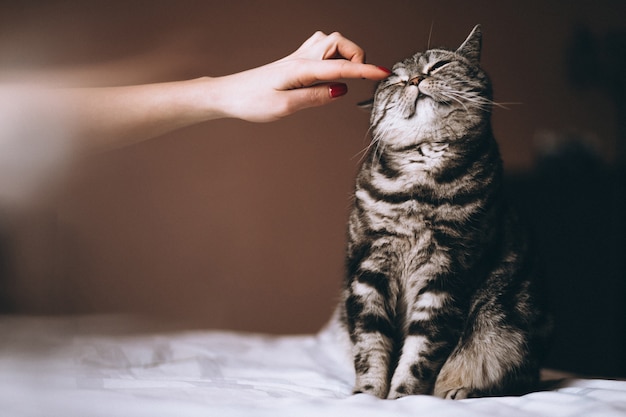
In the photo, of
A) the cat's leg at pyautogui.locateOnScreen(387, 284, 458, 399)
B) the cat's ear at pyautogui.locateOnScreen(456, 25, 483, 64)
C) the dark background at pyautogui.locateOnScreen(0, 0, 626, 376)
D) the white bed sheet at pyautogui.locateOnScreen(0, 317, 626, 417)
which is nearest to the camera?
the white bed sheet at pyautogui.locateOnScreen(0, 317, 626, 417)

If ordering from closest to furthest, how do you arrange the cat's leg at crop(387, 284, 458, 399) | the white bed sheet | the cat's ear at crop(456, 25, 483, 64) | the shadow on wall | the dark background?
the white bed sheet, the cat's leg at crop(387, 284, 458, 399), the cat's ear at crop(456, 25, 483, 64), the dark background, the shadow on wall

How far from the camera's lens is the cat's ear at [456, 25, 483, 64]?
1.00 m

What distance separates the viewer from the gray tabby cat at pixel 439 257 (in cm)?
90

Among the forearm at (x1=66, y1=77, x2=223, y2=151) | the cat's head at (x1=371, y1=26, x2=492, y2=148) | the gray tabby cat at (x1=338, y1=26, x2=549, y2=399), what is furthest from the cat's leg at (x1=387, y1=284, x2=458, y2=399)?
the forearm at (x1=66, y1=77, x2=223, y2=151)

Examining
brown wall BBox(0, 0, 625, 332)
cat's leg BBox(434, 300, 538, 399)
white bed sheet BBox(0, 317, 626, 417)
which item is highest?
brown wall BBox(0, 0, 625, 332)

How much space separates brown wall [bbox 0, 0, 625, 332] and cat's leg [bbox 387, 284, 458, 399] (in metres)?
0.37

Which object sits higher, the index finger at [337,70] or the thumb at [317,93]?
the index finger at [337,70]

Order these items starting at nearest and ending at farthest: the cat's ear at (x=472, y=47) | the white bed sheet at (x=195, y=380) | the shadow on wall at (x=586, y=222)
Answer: the white bed sheet at (x=195, y=380) → the cat's ear at (x=472, y=47) → the shadow on wall at (x=586, y=222)

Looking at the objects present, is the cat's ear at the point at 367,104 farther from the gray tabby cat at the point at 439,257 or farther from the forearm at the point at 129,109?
the forearm at the point at 129,109

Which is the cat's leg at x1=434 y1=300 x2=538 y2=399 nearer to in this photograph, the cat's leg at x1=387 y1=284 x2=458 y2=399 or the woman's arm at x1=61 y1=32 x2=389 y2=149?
the cat's leg at x1=387 y1=284 x2=458 y2=399

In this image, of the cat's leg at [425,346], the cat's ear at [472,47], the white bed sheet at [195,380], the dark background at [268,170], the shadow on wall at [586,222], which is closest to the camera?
the white bed sheet at [195,380]

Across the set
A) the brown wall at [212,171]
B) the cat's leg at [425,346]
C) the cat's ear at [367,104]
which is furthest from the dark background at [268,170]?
the cat's leg at [425,346]

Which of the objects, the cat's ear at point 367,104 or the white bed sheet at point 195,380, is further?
the cat's ear at point 367,104

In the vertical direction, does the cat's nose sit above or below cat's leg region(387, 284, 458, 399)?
above
